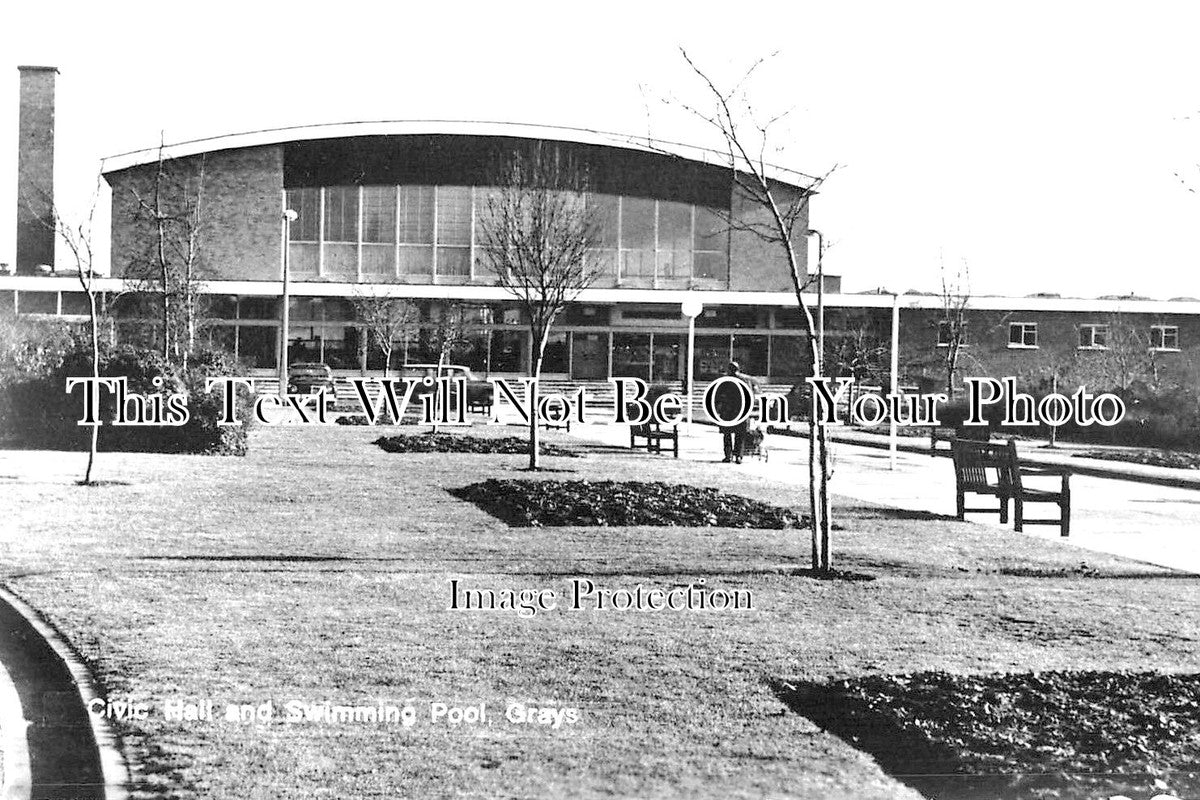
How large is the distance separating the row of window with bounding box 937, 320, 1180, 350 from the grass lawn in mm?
1331

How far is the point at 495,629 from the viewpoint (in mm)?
5129

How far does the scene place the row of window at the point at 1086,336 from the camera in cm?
702

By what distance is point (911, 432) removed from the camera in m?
9.20

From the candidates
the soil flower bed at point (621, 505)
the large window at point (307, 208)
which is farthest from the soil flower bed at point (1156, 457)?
the large window at point (307, 208)

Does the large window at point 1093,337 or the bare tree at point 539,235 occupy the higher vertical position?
the bare tree at point 539,235

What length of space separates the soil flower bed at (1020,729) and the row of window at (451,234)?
3.39 metres

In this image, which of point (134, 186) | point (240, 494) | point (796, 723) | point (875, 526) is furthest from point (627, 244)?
point (134, 186)

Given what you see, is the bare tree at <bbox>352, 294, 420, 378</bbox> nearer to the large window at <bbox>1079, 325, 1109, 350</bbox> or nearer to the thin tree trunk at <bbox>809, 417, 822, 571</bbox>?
the thin tree trunk at <bbox>809, 417, 822, 571</bbox>

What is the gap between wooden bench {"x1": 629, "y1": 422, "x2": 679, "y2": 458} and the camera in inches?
345

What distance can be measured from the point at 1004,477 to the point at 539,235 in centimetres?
459

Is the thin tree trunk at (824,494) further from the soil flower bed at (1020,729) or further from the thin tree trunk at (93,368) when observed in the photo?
the thin tree trunk at (93,368)

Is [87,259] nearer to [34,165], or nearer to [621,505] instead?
[34,165]

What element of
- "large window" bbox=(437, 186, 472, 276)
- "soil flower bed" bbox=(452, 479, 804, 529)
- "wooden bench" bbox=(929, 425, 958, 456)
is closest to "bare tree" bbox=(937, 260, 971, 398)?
"wooden bench" bbox=(929, 425, 958, 456)

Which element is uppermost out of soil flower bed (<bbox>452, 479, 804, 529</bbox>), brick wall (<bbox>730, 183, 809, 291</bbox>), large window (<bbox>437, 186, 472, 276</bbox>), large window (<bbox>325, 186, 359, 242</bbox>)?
large window (<bbox>325, 186, 359, 242</bbox>)
